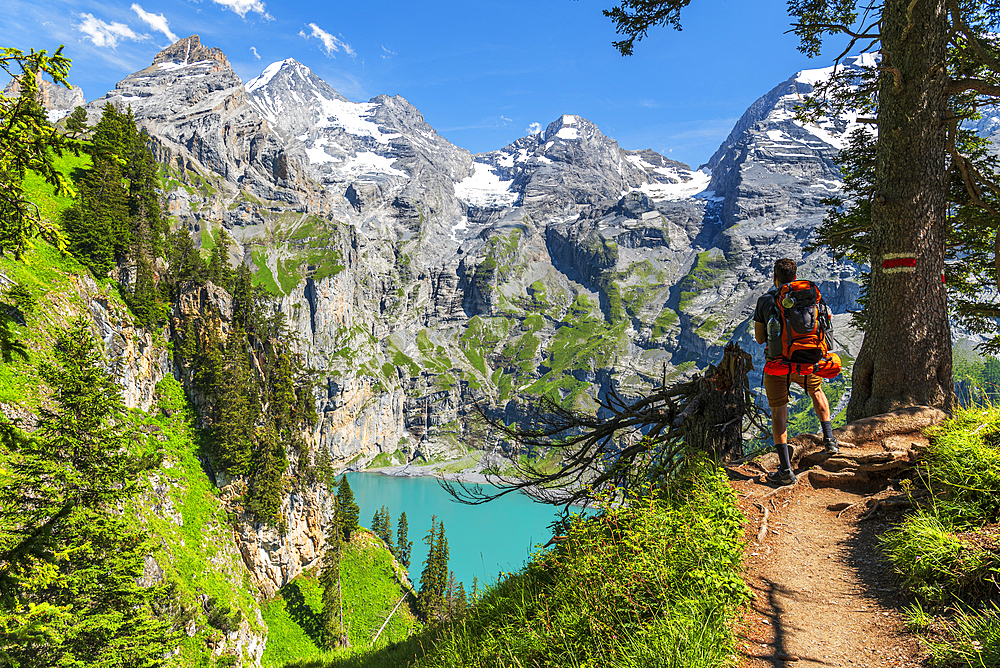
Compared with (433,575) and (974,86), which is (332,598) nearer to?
(433,575)

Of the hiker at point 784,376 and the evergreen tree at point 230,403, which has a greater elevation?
the hiker at point 784,376

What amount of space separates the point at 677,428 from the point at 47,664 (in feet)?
76.4

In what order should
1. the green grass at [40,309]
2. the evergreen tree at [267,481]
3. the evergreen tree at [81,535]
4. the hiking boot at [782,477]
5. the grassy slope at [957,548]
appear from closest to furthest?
the grassy slope at [957,548]
the hiking boot at [782,477]
the evergreen tree at [81,535]
the green grass at [40,309]
the evergreen tree at [267,481]

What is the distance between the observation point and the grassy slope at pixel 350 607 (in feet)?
158

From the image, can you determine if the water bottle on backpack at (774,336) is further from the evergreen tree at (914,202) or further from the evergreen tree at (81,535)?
the evergreen tree at (81,535)

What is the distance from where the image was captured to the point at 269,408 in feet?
211

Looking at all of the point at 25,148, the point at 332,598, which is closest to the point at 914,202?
the point at 25,148

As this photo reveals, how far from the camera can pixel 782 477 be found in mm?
5973

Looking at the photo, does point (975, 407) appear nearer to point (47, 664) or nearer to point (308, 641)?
point (47, 664)

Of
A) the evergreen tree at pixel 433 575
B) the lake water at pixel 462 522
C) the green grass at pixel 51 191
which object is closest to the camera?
the green grass at pixel 51 191

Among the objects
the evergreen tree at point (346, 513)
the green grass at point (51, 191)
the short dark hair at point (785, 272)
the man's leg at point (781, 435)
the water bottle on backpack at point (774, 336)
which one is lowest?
the evergreen tree at point (346, 513)

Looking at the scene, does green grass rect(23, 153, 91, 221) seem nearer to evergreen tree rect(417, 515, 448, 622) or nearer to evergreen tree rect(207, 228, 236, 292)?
evergreen tree rect(207, 228, 236, 292)

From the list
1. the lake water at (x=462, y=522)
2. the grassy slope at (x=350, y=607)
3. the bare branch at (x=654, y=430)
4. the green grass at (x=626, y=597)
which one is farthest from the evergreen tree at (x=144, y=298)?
the lake water at (x=462, y=522)

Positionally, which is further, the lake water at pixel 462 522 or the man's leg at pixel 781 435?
the lake water at pixel 462 522
